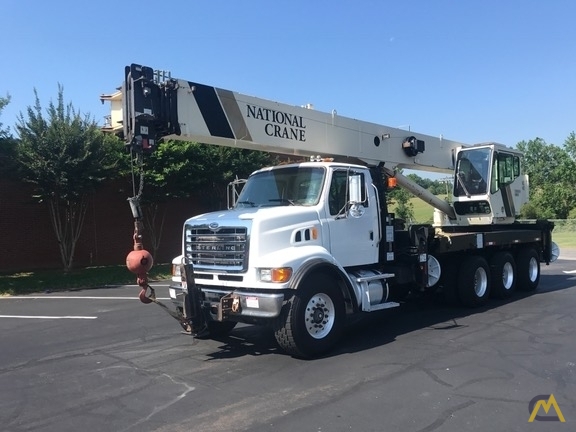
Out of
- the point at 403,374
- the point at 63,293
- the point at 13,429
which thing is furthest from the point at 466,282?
the point at 63,293

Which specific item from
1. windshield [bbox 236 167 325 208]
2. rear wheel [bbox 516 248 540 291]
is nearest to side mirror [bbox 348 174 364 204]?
windshield [bbox 236 167 325 208]

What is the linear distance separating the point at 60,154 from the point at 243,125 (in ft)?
36.0

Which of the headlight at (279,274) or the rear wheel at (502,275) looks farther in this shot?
the rear wheel at (502,275)

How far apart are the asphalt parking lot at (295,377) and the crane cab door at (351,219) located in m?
1.30

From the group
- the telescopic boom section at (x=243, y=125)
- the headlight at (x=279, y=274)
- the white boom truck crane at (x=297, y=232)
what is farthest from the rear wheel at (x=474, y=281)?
the headlight at (x=279, y=274)

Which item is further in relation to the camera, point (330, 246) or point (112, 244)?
point (112, 244)

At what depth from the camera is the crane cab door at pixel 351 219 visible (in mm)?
7799

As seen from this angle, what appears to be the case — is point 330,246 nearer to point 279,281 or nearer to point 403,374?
point 279,281

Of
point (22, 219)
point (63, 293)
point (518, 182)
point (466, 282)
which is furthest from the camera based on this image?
point (22, 219)

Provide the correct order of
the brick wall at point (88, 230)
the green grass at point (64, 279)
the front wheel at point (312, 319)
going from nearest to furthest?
the front wheel at point (312, 319)
the green grass at point (64, 279)
the brick wall at point (88, 230)

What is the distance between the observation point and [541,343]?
7.60m

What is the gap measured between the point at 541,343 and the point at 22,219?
59.8ft

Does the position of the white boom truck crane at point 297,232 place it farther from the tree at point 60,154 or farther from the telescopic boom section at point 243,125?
the tree at point 60,154

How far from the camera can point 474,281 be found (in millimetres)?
10758
